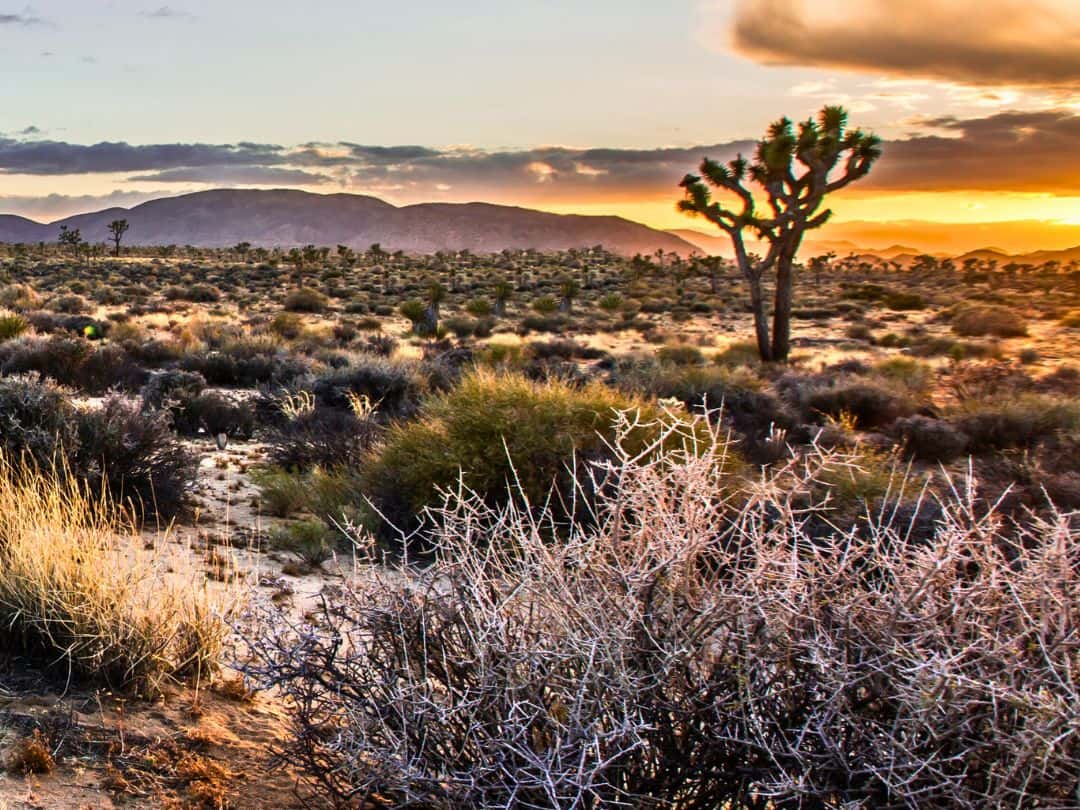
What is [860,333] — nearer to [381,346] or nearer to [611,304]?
[611,304]

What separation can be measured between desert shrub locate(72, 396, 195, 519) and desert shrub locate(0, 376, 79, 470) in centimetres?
16

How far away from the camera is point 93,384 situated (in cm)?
1598

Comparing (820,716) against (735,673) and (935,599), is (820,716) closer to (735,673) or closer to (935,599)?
(735,673)

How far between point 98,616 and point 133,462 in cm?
408

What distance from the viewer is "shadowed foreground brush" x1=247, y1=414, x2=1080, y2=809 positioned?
2801mm

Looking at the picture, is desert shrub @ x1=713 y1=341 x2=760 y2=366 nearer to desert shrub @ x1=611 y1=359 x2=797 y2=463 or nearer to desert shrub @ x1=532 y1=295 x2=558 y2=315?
desert shrub @ x1=611 y1=359 x2=797 y2=463

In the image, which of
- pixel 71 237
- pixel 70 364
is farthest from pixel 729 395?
pixel 71 237

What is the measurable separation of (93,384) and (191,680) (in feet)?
42.0

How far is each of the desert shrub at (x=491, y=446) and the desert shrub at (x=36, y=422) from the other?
8.43 feet

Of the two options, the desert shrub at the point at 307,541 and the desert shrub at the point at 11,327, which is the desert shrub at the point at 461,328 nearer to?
the desert shrub at the point at 11,327

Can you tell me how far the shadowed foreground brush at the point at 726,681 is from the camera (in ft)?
9.19

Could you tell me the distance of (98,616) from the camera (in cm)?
455

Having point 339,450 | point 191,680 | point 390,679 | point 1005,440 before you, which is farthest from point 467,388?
point 1005,440

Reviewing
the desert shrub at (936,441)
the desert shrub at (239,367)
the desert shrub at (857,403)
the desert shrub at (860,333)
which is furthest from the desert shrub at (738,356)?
the desert shrub at (239,367)
